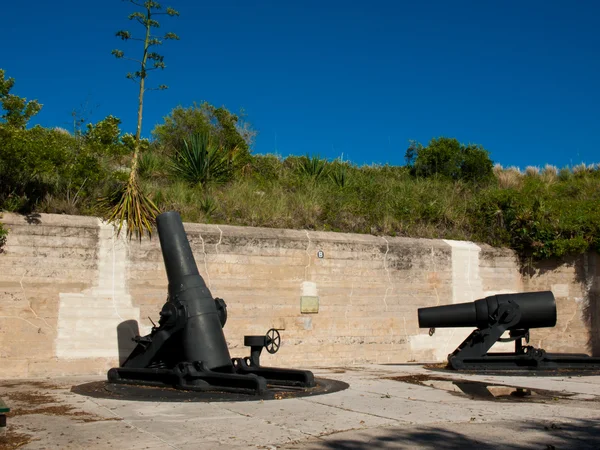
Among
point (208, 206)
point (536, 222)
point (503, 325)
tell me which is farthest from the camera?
point (536, 222)

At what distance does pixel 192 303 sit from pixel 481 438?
4.04m

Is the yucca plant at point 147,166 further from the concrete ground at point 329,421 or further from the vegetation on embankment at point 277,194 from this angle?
the concrete ground at point 329,421

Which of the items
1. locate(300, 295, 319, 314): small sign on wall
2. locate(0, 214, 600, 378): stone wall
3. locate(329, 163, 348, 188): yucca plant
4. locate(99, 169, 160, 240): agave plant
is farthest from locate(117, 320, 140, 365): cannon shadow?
locate(329, 163, 348, 188): yucca plant

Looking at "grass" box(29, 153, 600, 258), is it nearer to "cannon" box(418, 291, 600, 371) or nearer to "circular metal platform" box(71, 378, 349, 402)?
"cannon" box(418, 291, 600, 371)

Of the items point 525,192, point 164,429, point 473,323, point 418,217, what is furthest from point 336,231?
point 164,429

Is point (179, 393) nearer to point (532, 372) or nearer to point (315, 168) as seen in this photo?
point (532, 372)

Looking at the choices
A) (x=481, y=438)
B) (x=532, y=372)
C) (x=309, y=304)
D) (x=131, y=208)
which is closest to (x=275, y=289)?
(x=309, y=304)

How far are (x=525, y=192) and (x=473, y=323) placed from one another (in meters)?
6.09

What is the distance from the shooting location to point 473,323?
10859 mm

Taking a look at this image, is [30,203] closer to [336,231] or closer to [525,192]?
[336,231]

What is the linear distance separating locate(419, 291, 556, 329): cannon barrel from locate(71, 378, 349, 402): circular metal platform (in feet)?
9.80

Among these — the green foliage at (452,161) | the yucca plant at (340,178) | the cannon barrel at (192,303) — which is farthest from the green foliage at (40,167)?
the green foliage at (452,161)

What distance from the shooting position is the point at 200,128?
77.4ft

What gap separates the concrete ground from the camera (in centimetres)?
496
